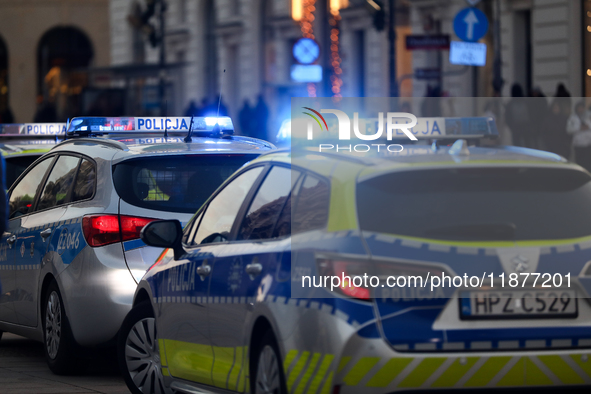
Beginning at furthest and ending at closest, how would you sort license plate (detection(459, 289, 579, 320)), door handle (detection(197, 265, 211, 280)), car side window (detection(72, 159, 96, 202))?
car side window (detection(72, 159, 96, 202)) < door handle (detection(197, 265, 211, 280)) < license plate (detection(459, 289, 579, 320))

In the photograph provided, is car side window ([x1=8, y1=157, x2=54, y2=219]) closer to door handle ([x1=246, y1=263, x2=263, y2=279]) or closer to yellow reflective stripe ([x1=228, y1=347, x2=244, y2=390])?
yellow reflective stripe ([x1=228, y1=347, x2=244, y2=390])

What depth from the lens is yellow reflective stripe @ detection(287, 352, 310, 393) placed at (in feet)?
14.4

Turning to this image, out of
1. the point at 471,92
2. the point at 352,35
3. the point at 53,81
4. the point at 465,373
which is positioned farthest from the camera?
the point at 53,81

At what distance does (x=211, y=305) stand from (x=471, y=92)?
23.1 metres

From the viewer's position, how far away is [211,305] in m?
5.40

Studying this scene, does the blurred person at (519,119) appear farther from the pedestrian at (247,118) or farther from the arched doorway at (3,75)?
the arched doorway at (3,75)

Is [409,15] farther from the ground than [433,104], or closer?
farther from the ground

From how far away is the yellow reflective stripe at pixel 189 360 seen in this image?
5.52 metres

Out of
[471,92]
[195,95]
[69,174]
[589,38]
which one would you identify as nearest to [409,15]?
[471,92]

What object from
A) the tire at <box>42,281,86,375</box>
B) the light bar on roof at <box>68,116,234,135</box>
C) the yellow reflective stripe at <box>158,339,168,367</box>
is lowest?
the tire at <box>42,281,86,375</box>

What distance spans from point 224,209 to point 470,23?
12.4 metres

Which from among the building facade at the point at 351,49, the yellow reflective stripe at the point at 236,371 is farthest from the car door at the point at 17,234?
the building facade at the point at 351,49

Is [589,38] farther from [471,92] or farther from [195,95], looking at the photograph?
[195,95]

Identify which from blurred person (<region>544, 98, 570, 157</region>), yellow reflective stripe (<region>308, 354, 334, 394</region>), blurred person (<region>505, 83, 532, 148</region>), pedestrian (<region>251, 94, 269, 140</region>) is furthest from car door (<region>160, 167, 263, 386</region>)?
pedestrian (<region>251, 94, 269, 140</region>)
